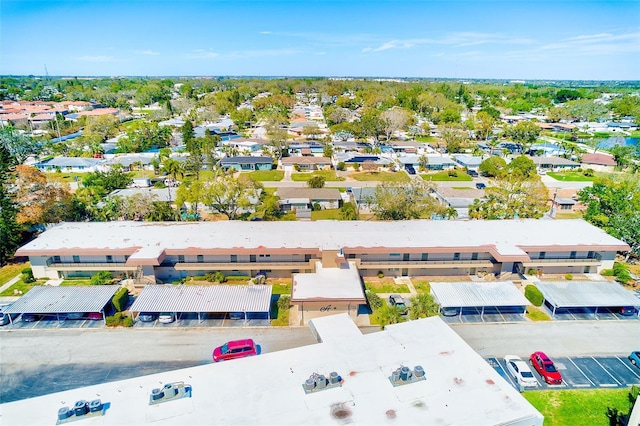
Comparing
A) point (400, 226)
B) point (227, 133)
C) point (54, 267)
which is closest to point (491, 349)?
point (400, 226)

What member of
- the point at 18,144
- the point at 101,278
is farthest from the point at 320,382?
the point at 18,144

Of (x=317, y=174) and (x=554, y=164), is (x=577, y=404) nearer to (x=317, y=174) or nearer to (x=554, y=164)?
(x=317, y=174)

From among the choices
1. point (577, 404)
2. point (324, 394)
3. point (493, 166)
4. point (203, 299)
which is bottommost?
point (577, 404)

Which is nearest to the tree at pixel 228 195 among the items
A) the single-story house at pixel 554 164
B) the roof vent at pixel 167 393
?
the roof vent at pixel 167 393

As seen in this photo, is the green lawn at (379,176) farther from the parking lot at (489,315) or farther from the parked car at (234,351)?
the parked car at (234,351)

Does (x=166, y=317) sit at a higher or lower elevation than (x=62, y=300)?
lower

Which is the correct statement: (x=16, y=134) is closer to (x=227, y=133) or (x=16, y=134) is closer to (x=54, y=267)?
(x=227, y=133)

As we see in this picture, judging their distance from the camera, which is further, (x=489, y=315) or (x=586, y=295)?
(x=586, y=295)
